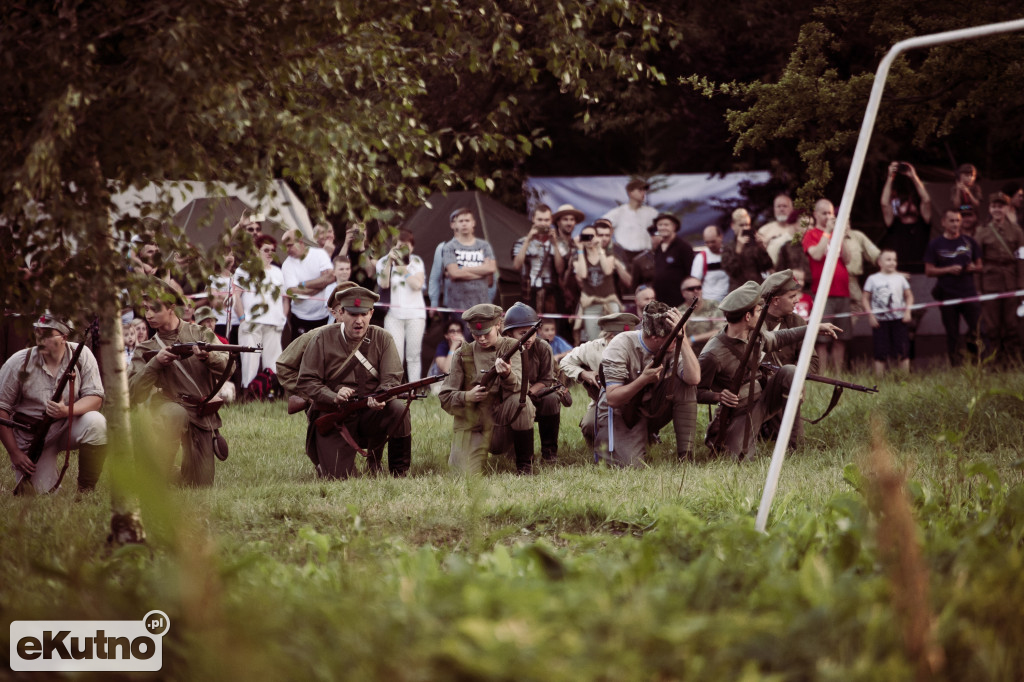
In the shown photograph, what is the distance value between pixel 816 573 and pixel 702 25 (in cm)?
1465

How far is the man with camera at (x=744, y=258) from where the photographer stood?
1298 cm

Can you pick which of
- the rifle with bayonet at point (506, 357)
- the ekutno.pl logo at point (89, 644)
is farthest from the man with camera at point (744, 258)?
the ekutno.pl logo at point (89, 644)

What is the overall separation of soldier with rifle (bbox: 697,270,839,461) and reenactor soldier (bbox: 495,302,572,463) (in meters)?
1.37

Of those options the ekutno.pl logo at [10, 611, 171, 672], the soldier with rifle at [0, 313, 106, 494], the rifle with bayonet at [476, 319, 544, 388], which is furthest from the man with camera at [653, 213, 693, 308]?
the ekutno.pl logo at [10, 611, 171, 672]

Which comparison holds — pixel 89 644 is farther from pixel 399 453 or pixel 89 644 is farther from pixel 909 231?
pixel 909 231

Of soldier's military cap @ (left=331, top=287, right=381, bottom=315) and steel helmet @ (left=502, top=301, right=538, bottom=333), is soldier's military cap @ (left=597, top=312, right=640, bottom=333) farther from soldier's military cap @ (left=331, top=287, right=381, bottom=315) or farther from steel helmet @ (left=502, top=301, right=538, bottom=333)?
soldier's military cap @ (left=331, top=287, right=381, bottom=315)

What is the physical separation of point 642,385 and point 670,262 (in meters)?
4.31

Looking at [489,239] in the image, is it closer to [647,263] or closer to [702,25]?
[647,263]

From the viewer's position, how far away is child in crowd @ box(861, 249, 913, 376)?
1318 cm

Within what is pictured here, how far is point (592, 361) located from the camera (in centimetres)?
1082

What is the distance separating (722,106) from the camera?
1792 centimetres

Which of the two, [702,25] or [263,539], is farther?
[702,25]

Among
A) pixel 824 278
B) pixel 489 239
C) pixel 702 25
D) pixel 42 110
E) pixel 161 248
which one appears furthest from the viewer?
Result: pixel 702 25

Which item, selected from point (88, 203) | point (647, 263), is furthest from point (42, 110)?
point (647, 263)
